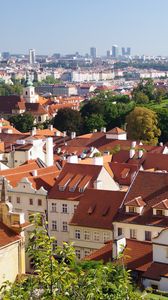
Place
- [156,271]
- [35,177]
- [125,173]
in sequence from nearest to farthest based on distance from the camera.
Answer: [156,271] < [35,177] < [125,173]

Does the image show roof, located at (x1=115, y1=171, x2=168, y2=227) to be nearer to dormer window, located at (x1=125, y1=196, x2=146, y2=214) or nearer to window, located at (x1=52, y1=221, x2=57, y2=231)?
dormer window, located at (x1=125, y1=196, x2=146, y2=214)

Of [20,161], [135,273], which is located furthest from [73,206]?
[20,161]

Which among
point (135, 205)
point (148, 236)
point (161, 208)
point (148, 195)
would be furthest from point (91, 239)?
point (161, 208)

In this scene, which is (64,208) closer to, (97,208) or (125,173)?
(97,208)

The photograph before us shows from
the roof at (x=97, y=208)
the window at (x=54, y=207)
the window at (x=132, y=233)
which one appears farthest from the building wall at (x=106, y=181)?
the window at (x=132, y=233)

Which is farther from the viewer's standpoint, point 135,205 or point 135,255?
point 135,205

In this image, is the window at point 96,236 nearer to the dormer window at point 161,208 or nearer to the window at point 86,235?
the window at point 86,235

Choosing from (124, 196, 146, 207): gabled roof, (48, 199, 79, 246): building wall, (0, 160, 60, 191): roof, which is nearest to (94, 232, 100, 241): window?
(124, 196, 146, 207): gabled roof
